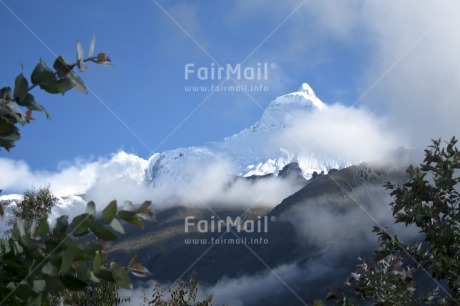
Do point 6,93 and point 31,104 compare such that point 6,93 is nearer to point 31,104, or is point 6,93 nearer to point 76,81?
point 31,104

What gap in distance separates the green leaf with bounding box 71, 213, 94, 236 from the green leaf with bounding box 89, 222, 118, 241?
0.08ft

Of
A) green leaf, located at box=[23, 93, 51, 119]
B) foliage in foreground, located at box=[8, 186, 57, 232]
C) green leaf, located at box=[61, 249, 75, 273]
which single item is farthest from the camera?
foliage in foreground, located at box=[8, 186, 57, 232]

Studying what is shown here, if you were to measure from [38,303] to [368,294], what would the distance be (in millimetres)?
4977

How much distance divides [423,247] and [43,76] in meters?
5.73

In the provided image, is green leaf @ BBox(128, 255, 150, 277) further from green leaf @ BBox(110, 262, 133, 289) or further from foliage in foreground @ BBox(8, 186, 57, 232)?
foliage in foreground @ BBox(8, 186, 57, 232)

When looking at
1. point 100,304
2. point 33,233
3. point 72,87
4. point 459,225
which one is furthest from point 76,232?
point 100,304

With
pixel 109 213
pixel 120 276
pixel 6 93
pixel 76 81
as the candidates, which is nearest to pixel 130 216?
pixel 109 213

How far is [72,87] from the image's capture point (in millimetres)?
2477

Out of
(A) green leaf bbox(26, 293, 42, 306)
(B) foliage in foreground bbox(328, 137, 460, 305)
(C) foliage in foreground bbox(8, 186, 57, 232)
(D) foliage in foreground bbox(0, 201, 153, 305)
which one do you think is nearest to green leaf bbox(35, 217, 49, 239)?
(D) foliage in foreground bbox(0, 201, 153, 305)

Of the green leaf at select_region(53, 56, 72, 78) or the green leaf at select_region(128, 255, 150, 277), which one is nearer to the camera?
the green leaf at select_region(53, 56, 72, 78)

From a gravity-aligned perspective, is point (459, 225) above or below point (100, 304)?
below

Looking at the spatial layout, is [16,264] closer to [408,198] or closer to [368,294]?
[368,294]

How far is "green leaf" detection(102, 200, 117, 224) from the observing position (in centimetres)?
235

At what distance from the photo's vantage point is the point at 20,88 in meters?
2.48
